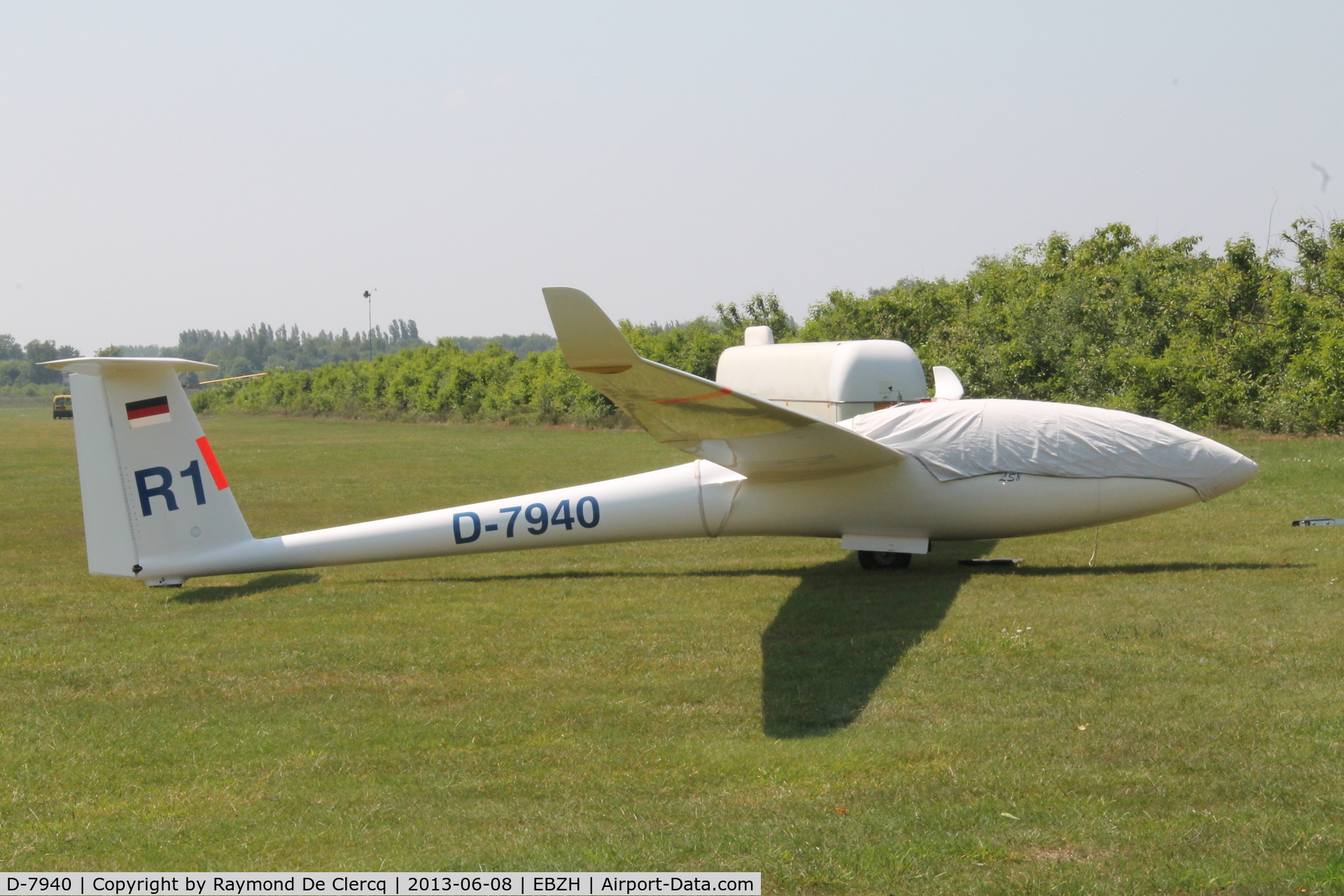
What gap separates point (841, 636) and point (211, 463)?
6257 mm

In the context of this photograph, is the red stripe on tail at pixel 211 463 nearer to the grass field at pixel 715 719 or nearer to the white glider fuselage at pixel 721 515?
the white glider fuselage at pixel 721 515

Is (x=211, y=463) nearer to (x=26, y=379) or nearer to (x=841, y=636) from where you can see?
(x=841, y=636)

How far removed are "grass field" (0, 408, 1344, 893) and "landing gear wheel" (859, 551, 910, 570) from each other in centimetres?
18

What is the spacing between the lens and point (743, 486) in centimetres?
1084

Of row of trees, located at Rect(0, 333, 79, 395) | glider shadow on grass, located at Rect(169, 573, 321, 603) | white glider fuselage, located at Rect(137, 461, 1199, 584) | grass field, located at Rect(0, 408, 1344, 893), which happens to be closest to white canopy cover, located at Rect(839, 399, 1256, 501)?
white glider fuselage, located at Rect(137, 461, 1199, 584)

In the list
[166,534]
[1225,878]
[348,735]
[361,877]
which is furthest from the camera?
[166,534]

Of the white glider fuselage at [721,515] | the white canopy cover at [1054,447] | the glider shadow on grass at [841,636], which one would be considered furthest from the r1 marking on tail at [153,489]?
the white canopy cover at [1054,447]

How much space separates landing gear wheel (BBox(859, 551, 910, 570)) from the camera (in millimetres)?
11039

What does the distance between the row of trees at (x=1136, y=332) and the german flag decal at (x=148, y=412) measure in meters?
22.2

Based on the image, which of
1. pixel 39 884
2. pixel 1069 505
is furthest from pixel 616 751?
pixel 1069 505

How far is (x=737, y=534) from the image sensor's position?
10969 mm

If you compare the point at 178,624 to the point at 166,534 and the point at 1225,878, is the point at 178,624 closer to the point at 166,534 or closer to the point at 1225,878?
the point at 166,534

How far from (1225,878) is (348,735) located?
181 inches

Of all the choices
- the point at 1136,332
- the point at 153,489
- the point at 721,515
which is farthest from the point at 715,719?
the point at 1136,332
